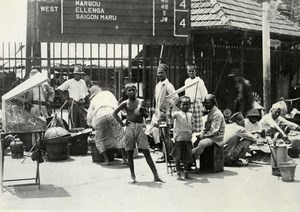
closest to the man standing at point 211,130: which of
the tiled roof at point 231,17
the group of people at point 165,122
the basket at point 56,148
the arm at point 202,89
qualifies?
the group of people at point 165,122

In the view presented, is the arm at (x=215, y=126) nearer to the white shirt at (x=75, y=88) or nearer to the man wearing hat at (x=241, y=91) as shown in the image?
the white shirt at (x=75, y=88)

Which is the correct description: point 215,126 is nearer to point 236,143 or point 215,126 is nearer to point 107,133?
point 236,143

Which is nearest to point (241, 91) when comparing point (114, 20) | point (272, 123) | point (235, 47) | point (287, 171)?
point (235, 47)

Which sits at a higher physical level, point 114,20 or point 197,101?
point 114,20

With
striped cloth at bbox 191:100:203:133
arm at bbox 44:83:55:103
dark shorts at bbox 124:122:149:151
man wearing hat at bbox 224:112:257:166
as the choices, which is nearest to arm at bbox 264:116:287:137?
man wearing hat at bbox 224:112:257:166

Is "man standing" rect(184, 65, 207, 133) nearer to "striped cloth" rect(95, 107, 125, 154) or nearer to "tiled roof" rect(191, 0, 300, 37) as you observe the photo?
"striped cloth" rect(95, 107, 125, 154)

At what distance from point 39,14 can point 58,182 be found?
5849 millimetres

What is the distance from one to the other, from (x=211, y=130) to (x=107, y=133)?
203 centimetres

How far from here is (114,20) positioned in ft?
41.1

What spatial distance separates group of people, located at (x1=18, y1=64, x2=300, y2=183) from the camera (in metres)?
7.39

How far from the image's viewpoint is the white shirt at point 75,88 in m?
10.6

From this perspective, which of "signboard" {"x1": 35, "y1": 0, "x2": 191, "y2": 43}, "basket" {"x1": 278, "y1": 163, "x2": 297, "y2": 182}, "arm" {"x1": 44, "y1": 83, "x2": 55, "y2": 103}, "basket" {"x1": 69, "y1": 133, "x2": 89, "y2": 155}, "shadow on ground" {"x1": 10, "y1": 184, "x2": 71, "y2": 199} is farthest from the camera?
"signboard" {"x1": 35, "y1": 0, "x2": 191, "y2": 43}

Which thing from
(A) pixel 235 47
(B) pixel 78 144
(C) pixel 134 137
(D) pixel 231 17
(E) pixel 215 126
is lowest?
(B) pixel 78 144

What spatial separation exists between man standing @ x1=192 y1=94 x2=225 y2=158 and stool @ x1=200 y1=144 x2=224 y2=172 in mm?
106
